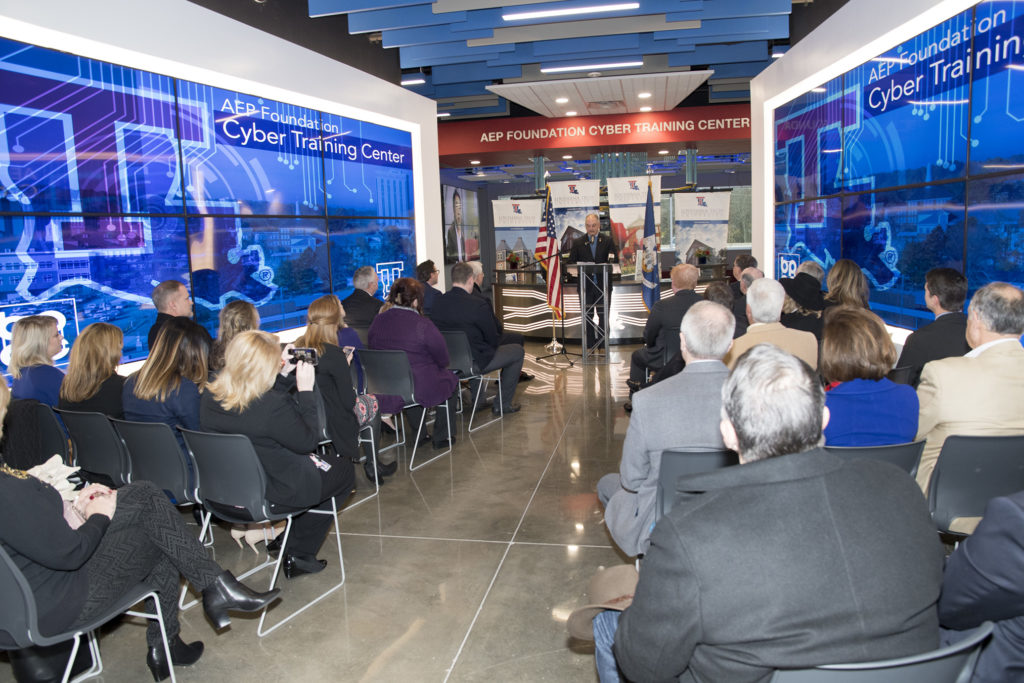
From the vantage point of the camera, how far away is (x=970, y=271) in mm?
4402

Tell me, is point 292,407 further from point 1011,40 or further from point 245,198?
point 1011,40

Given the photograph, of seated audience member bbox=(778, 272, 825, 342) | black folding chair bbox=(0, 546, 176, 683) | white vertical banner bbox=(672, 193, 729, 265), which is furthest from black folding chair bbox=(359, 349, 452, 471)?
white vertical banner bbox=(672, 193, 729, 265)

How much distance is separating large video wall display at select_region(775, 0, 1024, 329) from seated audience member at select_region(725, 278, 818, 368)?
1.28 metres

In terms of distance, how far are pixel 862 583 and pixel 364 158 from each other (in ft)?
24.8

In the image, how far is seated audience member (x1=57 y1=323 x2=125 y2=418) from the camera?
11.3ft

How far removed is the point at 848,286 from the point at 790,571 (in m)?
4.28

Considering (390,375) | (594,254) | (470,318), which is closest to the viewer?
(390,375)

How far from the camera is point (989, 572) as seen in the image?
1505mm

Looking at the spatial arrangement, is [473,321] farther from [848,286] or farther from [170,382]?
[170,382]

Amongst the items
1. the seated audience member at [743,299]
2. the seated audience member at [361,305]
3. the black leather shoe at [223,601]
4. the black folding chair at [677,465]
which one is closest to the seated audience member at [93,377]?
the black leather shoe at [223,601]

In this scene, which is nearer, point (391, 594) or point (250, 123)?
point (391, 594)

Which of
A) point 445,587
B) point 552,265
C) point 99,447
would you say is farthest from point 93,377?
point 552,265

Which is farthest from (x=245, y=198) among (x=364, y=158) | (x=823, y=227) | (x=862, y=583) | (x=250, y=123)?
(x=862, y=583)

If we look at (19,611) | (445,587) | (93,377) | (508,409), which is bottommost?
(445,587)
